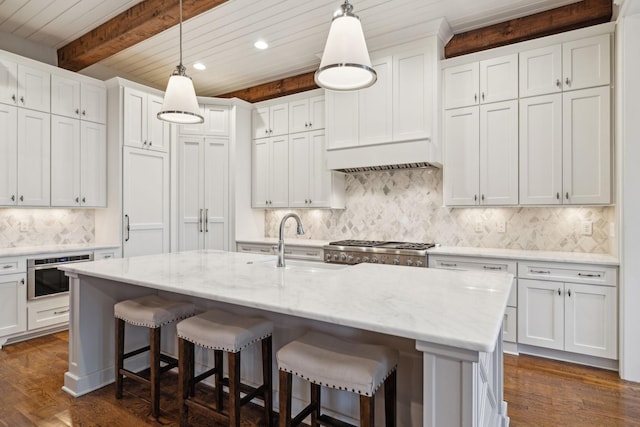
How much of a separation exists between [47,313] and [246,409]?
2589mm

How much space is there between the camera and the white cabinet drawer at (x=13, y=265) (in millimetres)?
3246

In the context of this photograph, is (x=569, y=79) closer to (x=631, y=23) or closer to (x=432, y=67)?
(x=631, y=23)

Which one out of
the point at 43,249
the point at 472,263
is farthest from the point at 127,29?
the point at 472,263

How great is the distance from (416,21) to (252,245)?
10.2 feet

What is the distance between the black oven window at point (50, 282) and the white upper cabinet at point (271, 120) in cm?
276

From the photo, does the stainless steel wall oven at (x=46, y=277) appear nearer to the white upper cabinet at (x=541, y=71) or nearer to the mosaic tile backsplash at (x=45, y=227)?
the mosaic tile backsplash at (x=45, y=227)

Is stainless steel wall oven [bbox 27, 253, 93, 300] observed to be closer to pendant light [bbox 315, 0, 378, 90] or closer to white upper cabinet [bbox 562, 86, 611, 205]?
pendant light [bbox 315, 0, 378, 90]

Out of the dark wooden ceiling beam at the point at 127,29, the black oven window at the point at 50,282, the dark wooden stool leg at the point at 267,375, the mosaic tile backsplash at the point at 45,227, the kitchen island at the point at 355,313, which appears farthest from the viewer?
the mosaic tile backsplash at the point at 45,227

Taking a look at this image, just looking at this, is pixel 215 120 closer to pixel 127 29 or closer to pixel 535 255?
pixel 127 29

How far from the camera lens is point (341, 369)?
4.75 ft

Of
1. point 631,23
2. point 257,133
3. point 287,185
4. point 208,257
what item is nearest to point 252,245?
point 287,185

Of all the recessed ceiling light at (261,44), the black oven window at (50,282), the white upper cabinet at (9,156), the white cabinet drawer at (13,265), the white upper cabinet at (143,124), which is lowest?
the black oven window at (50,282)

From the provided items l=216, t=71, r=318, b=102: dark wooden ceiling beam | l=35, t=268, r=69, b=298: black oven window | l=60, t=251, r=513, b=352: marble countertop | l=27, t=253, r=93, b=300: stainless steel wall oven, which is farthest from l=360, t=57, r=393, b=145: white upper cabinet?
l=35, t=268, r=69, b=298: black oven window

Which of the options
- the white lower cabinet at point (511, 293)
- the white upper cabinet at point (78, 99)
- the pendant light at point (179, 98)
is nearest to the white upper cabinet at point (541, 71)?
the white lower cabinet at point (511, 293)
